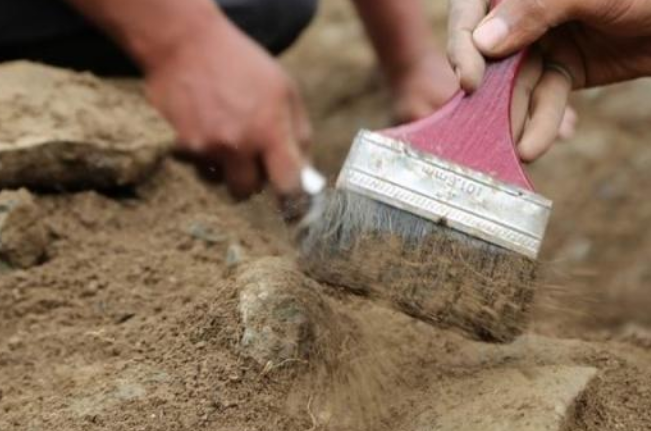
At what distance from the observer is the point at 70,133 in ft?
7.14

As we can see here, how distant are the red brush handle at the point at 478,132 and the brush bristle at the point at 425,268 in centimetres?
12

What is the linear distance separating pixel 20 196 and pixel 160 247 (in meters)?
0.26

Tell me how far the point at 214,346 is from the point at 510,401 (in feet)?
1.36

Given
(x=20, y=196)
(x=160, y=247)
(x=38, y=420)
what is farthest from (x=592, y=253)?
(x=38, y=420)

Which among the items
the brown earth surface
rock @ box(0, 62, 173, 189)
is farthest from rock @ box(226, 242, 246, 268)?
rock @ box(0, 62, 173, 189)

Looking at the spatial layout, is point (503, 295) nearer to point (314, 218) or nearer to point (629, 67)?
point (314, 218)

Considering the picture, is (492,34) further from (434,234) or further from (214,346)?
(214,346)

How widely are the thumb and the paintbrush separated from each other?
0.58 ft

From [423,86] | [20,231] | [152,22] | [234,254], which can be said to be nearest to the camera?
[20,231]

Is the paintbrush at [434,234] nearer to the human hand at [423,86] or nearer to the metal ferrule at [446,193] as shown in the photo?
the metal ferrule at [446,193]

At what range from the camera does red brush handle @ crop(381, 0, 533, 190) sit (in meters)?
1.72

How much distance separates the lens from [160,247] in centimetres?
212

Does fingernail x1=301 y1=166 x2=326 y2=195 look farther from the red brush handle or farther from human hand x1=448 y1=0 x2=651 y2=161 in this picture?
the red brush handle

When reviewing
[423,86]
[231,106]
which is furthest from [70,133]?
[423,86]
